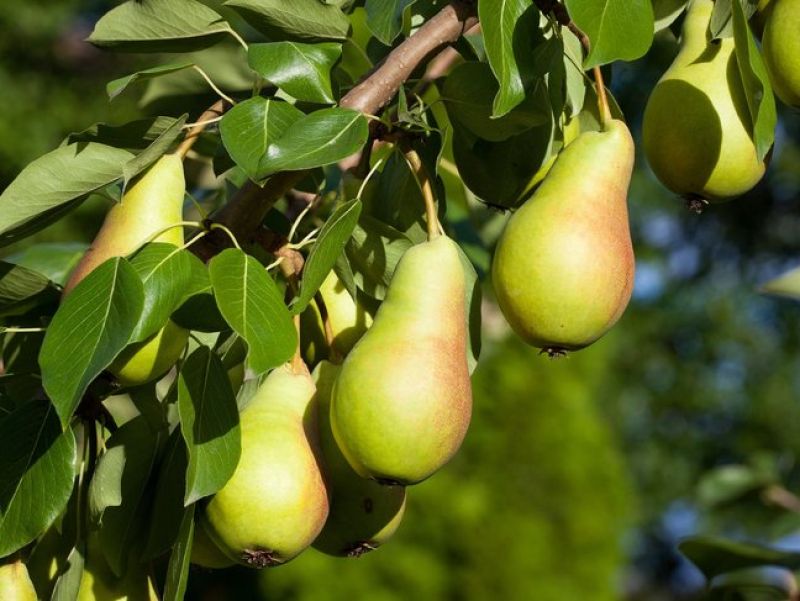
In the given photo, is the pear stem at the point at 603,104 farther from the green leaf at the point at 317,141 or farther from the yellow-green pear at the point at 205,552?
the yellow-green pear at the point at 205,552

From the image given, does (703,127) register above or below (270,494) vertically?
above

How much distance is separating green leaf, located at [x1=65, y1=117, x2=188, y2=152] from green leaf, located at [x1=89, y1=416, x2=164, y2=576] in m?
0.19

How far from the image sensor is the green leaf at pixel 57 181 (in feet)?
2.61

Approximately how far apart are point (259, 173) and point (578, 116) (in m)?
0.32

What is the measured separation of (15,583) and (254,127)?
341 mm

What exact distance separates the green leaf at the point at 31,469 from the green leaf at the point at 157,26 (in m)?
0.27

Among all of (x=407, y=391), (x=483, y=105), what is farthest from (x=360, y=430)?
(x=483, y=105)

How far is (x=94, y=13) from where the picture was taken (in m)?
6.25

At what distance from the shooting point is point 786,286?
1232 millimetres

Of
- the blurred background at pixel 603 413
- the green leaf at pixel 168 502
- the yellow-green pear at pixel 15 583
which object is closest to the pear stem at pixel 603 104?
the blurred background at pixel 603 413

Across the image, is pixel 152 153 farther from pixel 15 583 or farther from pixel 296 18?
pixel 15 583

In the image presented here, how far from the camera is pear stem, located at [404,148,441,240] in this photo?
81cm

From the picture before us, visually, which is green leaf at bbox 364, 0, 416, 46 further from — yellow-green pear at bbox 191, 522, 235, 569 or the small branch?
yellow-green pear at bbox 191, 522, 235, 569

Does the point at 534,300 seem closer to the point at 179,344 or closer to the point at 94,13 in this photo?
the point at 179,344
